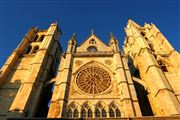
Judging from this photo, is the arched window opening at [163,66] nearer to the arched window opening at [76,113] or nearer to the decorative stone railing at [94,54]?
the decorative stone railing at [94,54]

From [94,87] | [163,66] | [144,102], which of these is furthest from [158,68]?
[94,87]

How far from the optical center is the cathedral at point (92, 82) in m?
15.6

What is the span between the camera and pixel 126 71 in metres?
19.1

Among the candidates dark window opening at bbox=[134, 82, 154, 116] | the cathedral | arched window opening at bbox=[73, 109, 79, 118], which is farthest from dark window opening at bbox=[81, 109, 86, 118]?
dark window opening at bbox=[134, 82, 154, 116]

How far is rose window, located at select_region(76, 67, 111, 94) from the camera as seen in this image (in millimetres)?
17866

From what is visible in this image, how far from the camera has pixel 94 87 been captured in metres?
18.0

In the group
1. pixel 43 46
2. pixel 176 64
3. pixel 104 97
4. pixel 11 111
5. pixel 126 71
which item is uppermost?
pixel 43 46

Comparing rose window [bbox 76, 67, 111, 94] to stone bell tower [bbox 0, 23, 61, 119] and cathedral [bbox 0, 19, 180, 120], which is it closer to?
cathedral [bbox 0, 19, 180, 120]

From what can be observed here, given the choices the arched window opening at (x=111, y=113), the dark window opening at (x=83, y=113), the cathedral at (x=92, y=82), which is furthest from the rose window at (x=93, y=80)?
the arched window opening at (x=111, y=113)

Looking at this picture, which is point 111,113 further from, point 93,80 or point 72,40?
point 72,40

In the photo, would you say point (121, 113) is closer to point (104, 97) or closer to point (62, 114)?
point (104, 97)

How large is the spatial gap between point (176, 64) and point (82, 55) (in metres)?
10.8

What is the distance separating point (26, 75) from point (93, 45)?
→ 9.25 m

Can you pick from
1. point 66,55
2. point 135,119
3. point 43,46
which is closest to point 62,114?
point 135,119
